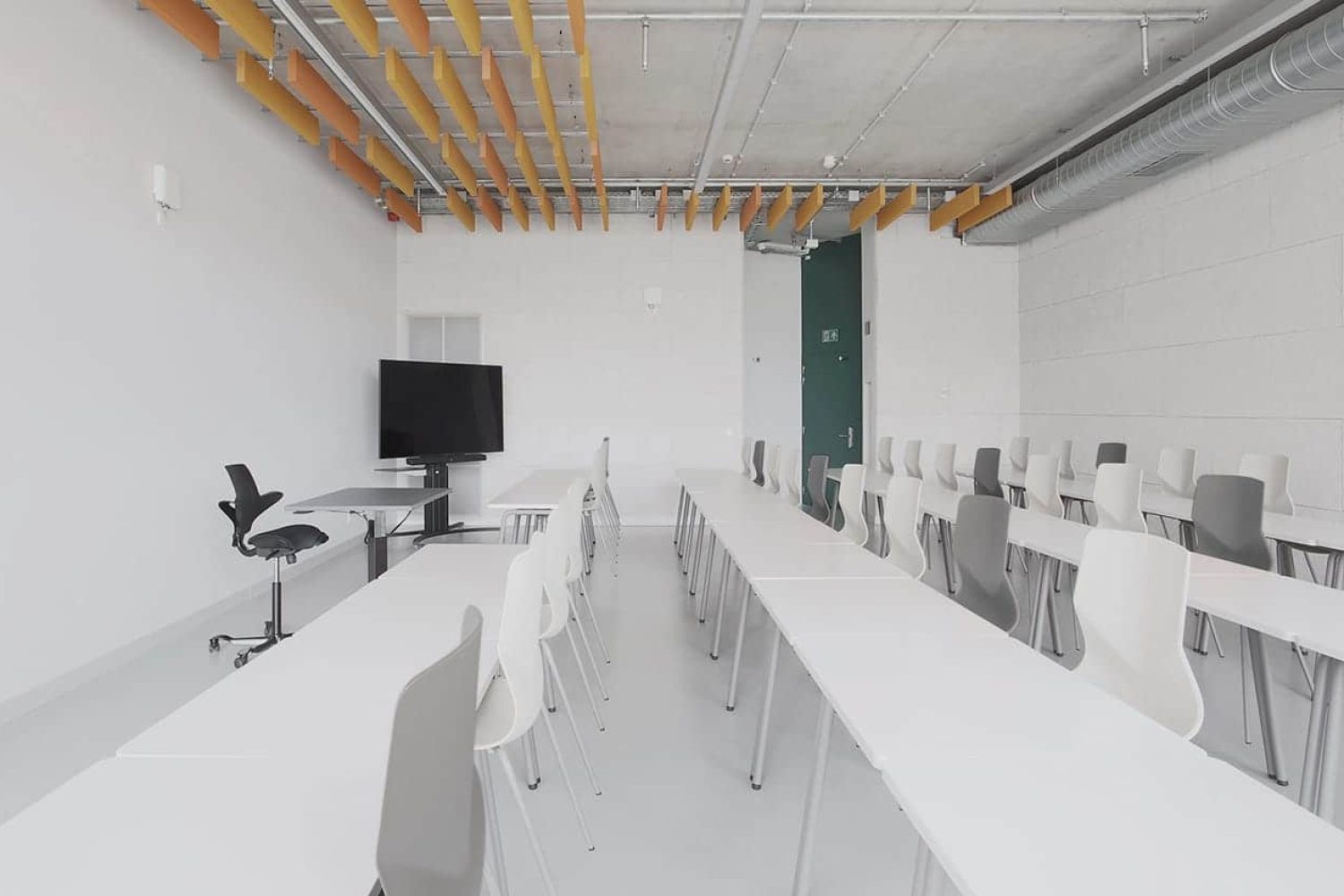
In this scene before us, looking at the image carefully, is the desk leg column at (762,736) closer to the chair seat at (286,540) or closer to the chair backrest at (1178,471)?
the chair seat at (286,540)

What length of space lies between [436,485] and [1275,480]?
7311 millimetres

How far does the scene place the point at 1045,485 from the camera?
5070mm

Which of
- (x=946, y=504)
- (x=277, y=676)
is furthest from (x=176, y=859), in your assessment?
(x=946, y=504)

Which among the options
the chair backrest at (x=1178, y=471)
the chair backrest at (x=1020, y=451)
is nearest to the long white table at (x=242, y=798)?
the chair backrest at (x=1178, y=471)

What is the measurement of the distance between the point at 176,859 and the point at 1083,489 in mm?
6230

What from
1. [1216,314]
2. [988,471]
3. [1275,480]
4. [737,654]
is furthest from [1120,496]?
[1216,314]

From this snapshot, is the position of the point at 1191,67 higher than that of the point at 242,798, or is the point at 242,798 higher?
the point at 1191,67

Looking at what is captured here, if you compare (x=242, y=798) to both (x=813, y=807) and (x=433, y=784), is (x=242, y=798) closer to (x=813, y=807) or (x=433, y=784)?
(x=433, y=784)

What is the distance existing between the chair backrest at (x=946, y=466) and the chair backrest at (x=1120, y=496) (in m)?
2.13

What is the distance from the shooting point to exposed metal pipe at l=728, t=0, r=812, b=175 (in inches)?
199

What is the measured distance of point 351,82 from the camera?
5254 millimetres

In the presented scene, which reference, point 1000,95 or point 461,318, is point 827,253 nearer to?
point 1000,95

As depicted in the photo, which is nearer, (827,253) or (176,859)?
(176,859)

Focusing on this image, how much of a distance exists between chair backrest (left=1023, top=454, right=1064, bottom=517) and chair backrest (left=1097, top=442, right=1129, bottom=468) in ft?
6.02
